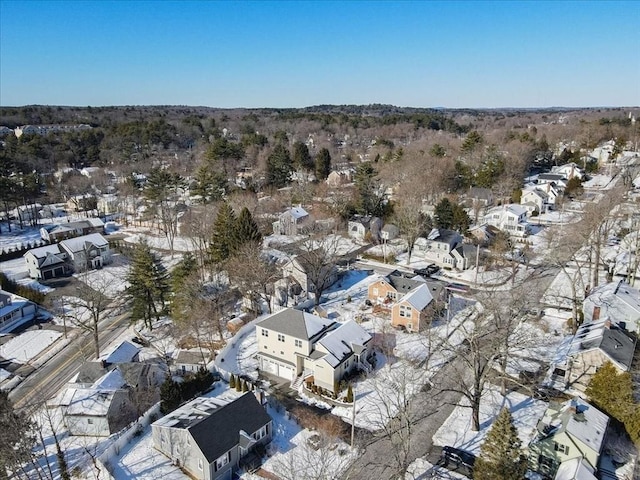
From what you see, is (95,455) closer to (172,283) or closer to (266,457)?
(266,457)

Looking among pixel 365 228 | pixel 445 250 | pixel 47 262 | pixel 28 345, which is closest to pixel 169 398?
pixel 28 345

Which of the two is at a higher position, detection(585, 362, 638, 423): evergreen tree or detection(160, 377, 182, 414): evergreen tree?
detection(585, 362, 638, 423): evergreen tree

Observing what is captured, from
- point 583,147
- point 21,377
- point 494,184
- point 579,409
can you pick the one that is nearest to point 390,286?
point 579,409

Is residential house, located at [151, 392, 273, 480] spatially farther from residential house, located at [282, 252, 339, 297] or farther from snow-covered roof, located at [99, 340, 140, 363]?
residential house, located at [282, 252, 339, 297]

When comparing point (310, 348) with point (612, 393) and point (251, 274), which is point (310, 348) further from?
point (612, 393)

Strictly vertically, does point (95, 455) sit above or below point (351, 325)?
below

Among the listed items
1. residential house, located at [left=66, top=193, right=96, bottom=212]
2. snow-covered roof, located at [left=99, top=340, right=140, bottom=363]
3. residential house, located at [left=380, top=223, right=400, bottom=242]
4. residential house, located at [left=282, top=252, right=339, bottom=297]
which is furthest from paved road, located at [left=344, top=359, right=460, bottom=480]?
residential house, located at [left=66, top=193, right=96, bottom=212]
